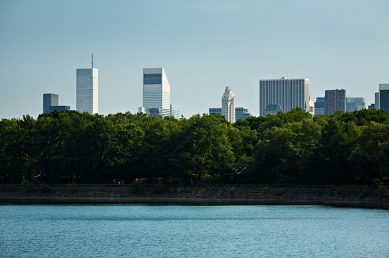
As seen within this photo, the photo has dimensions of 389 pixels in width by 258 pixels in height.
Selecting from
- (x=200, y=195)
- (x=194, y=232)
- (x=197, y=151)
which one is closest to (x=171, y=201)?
(x=200, y=195)

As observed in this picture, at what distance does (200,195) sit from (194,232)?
4676cm

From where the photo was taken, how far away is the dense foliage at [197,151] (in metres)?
105

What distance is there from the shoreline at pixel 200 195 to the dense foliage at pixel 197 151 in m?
2.30

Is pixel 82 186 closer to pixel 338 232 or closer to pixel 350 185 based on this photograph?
pixel 350 185

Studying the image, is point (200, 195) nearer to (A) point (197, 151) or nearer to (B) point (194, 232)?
(A) point (197, 151)

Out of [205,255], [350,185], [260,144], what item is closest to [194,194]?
[260,144]

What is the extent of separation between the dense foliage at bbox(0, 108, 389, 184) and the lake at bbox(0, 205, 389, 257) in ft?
49.0

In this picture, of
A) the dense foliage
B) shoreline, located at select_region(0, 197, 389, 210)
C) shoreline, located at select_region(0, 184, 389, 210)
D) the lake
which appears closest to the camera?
the lake

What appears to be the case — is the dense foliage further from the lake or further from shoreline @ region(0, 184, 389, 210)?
the lake

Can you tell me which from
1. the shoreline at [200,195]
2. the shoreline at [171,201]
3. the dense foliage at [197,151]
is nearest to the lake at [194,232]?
the shoreline at [171,201]

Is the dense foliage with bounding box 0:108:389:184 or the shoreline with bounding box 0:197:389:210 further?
the dense foliage with bounding box 0:108:389:184

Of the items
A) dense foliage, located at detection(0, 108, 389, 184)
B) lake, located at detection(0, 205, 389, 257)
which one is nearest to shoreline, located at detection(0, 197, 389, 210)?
dense foliage, located at detection(0, 108, 389, 184)

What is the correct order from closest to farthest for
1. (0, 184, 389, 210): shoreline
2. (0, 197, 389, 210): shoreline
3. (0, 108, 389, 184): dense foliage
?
(0, 197, 389, 210): shoreline < (0, 184, 389, 210): shoreline < (0, 108, 389, 184): dense foliage

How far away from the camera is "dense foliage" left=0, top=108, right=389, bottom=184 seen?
10544cm
